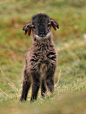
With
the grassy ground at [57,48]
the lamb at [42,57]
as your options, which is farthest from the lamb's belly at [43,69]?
the grassy ground at [57,48]

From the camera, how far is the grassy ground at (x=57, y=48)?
3367mm

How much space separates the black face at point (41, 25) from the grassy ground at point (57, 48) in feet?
4.25

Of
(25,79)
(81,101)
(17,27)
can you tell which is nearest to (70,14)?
(17,27)

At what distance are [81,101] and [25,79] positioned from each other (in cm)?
298

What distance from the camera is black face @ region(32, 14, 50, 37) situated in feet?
15.9

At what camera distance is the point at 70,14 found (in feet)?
56.2

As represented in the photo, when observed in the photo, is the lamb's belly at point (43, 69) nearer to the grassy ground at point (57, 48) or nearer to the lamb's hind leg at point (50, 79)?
the lamb's hind leg at point (50, 79)

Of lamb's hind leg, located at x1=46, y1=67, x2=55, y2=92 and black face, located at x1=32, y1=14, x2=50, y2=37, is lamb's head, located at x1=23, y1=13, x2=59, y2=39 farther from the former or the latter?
lamb's hind leg, located at x1=46, y1=67, x2=55, y2=92

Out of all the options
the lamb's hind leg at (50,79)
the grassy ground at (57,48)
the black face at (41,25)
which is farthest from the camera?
the lamb's hind leg at (50,79)

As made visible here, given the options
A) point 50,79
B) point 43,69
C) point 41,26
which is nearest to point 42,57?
point 43,69

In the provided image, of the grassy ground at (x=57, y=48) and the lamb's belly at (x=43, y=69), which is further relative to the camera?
the lamb's belly at (x=43, y=69)

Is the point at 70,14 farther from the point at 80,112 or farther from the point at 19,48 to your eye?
the point at 80,112

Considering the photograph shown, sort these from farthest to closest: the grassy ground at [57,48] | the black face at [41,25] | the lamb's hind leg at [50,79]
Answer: the lamb's hind leg at [50,79] → the black face at [41,25] → the grassy ground at [57,48]

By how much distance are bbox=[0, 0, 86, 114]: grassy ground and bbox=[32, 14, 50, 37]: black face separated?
1296 mm
